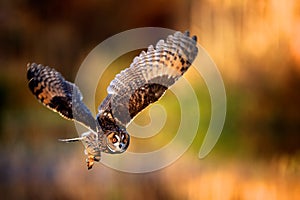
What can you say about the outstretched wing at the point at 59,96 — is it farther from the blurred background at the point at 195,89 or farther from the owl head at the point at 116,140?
the blurred background at the point at 195,89

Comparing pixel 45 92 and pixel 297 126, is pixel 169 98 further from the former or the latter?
pixel 45 92

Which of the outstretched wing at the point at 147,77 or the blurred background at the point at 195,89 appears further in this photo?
the blurred background at the point at 195,89

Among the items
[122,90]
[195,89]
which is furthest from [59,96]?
[195,89]

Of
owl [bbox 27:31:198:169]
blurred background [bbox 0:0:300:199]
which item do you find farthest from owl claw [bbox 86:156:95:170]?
blurred background [bbox 0:0:300:199]

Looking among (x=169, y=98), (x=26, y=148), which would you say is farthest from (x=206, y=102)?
(x=26, y=148)

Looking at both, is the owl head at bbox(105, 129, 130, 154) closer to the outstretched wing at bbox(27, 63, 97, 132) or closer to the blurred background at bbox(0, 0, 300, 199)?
the outstretched wing at bbox(27, 63, 97, 132)

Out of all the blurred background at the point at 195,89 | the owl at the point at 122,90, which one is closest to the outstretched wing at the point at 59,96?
the owl at the point at 122,90

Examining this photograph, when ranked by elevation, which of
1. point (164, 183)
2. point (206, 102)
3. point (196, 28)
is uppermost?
point (196, 28)
